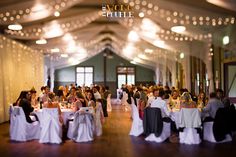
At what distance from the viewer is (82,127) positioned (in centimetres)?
847

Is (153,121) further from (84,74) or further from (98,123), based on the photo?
(84,74)

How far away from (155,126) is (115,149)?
129cm

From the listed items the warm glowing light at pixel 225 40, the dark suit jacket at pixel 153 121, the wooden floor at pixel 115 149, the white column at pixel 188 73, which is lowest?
the wooden floor at pixel 115 149

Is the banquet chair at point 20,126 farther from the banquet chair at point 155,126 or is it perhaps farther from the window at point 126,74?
the window at point 126,74

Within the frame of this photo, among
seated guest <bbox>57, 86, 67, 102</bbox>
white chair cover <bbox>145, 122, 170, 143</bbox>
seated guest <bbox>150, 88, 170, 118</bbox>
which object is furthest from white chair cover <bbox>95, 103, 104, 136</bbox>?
seated guest <bbox>150, 88, 170, 118</bbox>

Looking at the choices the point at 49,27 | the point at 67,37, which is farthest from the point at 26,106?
the point at 67,37

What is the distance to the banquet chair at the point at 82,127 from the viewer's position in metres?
8.38

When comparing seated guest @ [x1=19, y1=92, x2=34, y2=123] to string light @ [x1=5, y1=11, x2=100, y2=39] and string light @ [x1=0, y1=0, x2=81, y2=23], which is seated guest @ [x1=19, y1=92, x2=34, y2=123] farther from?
string light @ [x1=5, y1=11, x2=100, y2=39]

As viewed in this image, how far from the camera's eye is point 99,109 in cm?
987

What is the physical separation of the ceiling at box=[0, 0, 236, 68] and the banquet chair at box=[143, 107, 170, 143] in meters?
2.84

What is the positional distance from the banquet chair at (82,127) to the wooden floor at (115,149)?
19cm

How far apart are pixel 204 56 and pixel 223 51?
1.46 meters

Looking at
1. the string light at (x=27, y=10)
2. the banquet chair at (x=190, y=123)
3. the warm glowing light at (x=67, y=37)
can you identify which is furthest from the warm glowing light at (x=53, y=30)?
the banquet chair at (x=190, y=123)

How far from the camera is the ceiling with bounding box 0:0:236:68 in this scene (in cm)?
960
